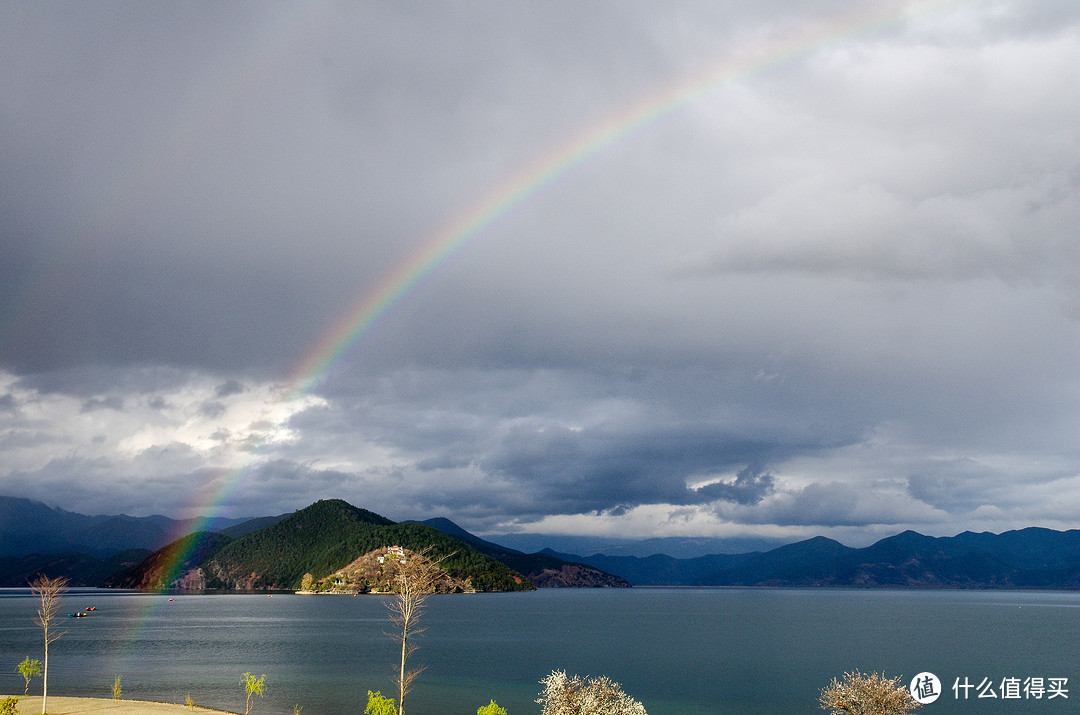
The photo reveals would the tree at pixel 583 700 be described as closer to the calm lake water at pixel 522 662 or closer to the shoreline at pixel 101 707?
the calm lake water at pixel 522 662

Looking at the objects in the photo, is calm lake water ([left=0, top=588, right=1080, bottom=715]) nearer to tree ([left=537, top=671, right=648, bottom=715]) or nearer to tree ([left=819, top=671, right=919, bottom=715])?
tree ([left=537, top=671, right=648, bottom=715])

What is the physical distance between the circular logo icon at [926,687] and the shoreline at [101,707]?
74.7 metres

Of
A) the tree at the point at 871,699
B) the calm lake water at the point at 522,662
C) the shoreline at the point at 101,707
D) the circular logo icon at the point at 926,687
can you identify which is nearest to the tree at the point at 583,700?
the tree at the point at 871,699

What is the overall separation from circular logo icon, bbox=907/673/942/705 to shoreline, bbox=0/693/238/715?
Result: 74705mm

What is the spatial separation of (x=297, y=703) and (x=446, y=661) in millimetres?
42745

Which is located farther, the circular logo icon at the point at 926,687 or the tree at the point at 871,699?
the circular logo icon at the point at 926,687

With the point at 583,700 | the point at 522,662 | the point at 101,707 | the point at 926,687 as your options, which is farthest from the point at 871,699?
the point at 522,662

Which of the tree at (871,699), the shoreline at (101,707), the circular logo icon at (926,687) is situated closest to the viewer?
the tree at (871,699)

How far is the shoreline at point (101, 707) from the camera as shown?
193 feet

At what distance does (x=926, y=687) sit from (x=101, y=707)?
91.1 metres

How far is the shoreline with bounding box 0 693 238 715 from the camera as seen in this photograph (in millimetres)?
58688

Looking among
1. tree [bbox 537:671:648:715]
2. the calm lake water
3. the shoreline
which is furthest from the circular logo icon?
the shoreline

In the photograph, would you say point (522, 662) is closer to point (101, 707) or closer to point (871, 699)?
point (101, 707)

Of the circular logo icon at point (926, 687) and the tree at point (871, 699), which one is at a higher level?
the tree at point (871, 699)
